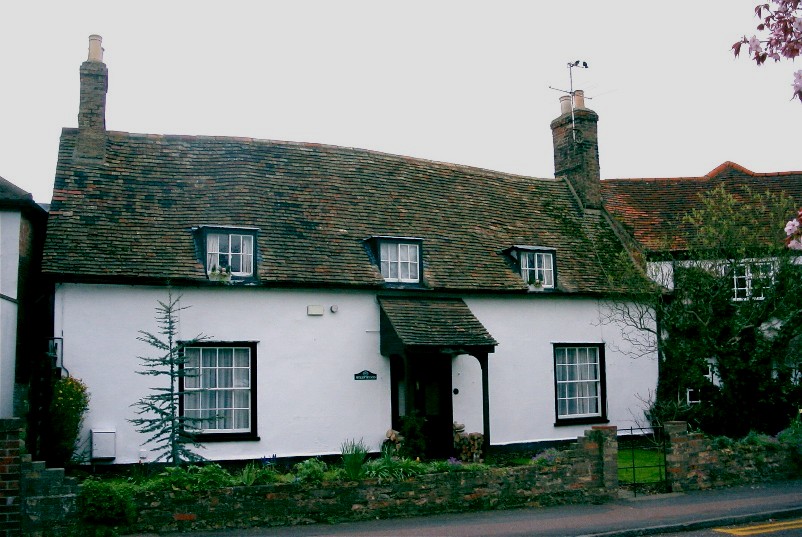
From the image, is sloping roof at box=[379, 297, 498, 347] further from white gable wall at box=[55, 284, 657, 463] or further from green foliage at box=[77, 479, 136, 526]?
green foliage at box=[77, 479, 136, 526]

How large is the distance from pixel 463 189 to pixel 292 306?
744 cm

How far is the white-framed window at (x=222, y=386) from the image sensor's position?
16.6 m

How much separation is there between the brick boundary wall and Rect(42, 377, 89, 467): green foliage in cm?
398

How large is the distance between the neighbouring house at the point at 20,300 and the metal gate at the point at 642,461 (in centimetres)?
1090

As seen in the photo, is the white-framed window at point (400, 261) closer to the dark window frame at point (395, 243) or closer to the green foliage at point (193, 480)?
the dark window frame at point (395, 243)

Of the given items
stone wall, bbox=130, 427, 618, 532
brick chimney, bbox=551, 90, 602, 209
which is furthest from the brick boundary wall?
brick chimney, bbox=551, 90, 602, 209

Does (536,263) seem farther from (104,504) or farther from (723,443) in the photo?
(104,504)

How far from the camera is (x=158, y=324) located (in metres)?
16.3

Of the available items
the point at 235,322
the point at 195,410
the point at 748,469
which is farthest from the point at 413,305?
the point at 748,469

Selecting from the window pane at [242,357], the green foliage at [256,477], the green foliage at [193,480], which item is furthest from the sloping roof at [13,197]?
the green foliage at [256,477]

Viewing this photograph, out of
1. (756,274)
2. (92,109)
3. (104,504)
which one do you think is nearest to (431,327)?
(756,274)

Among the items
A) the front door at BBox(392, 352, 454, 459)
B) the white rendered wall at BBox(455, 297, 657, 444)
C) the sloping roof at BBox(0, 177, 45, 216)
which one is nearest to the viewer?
the sloping roof at BBox(0, 177, 45, 216)

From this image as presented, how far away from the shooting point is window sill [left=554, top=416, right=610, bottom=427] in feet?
66.4

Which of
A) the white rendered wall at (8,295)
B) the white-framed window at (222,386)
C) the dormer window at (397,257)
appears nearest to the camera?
the white rendered wall at (8,295)
